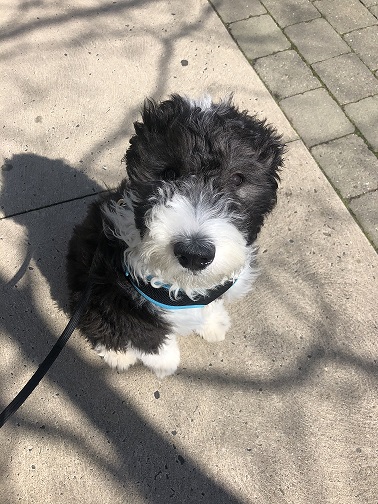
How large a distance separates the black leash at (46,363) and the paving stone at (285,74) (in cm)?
248

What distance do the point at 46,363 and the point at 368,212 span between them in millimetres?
2483

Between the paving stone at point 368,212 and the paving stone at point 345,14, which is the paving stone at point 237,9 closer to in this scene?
the paving stone at point 345,14

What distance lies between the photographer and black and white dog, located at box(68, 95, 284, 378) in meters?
1.75

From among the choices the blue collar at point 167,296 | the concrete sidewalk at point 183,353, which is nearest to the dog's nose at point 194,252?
the blue collar at point 167,296

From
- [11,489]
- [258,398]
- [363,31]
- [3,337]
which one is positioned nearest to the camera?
[11,489]

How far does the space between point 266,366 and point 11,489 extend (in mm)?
1586

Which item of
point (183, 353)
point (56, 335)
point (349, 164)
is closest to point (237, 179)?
point (183, 353)

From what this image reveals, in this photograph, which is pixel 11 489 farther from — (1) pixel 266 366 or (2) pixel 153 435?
(1) pixel 266 366

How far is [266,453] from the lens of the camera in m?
2.61

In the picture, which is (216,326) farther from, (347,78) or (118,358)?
(347,78)

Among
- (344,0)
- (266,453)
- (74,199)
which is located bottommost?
(266,453)

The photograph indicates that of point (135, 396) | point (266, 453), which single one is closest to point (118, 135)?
point (135, 396)

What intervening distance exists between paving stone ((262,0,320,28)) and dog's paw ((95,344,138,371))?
3367 millimetres

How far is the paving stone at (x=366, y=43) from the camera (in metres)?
4.12
